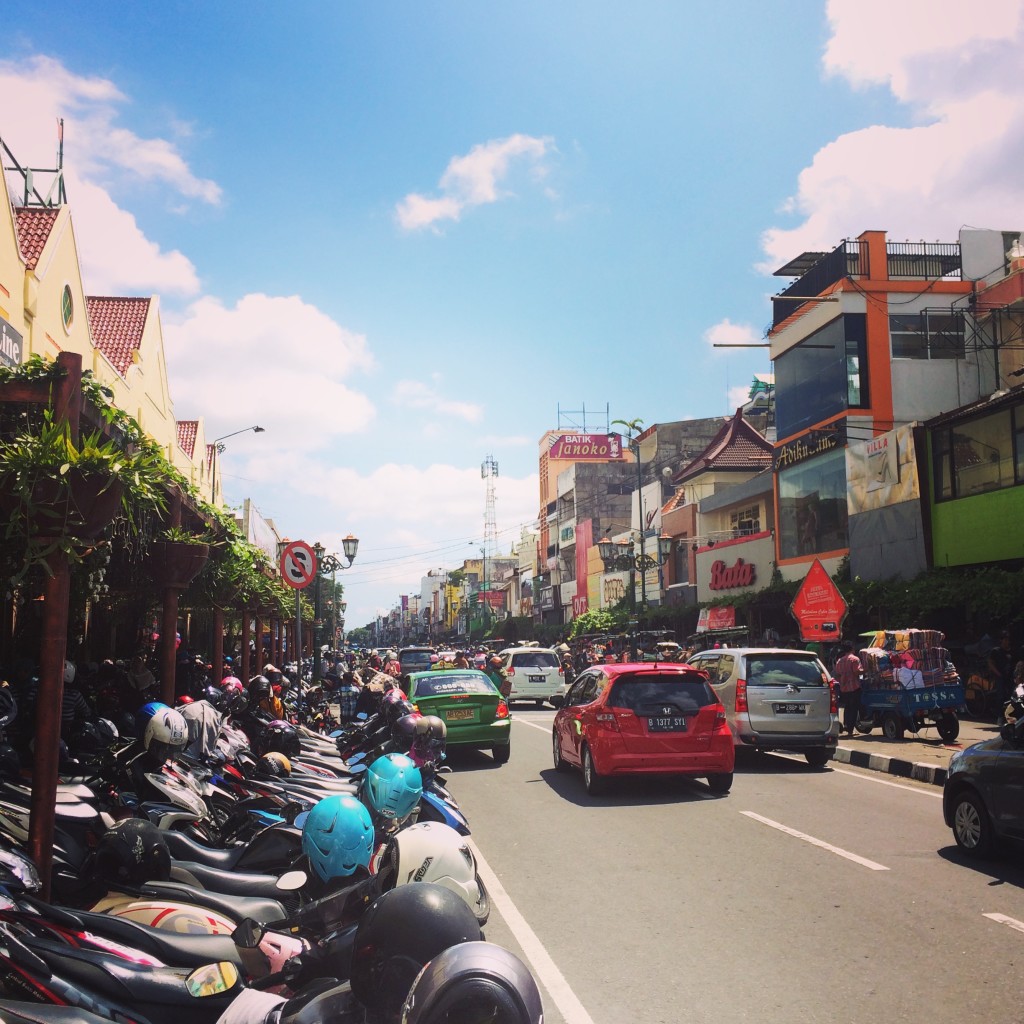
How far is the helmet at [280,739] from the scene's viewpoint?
9.26m

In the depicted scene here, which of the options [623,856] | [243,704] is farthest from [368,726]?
[623,856]

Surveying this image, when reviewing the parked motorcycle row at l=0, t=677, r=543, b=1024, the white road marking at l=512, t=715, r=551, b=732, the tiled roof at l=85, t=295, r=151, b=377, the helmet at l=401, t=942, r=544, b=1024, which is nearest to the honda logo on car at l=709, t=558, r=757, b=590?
the white road marking at l=512, t=715, r=551, b=732

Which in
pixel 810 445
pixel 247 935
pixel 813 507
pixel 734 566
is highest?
pixel 810 445

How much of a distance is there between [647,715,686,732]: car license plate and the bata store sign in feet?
84.2

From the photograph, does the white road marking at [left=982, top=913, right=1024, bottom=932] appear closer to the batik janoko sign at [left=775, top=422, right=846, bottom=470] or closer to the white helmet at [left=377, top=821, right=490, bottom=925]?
the white helmet at [left=377, top=821, right=490, bottom=925]

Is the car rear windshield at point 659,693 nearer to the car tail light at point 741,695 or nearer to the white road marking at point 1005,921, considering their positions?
the car tail light at point 741,695

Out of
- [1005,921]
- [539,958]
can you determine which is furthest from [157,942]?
[1005,921]

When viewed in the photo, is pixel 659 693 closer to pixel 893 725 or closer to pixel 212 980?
pixel 893 725

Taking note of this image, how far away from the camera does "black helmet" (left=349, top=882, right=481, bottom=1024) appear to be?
2697 millimetres

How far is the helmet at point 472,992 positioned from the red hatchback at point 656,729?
891 cm

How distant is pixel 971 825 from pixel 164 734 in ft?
20.9

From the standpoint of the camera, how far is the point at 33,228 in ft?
68.8

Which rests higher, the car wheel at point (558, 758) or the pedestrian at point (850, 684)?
the pedestrian at point (850, 684)

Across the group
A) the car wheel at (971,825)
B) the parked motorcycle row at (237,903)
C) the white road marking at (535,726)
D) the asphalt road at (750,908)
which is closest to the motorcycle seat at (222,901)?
the parked motorcycle row at (237,903)
